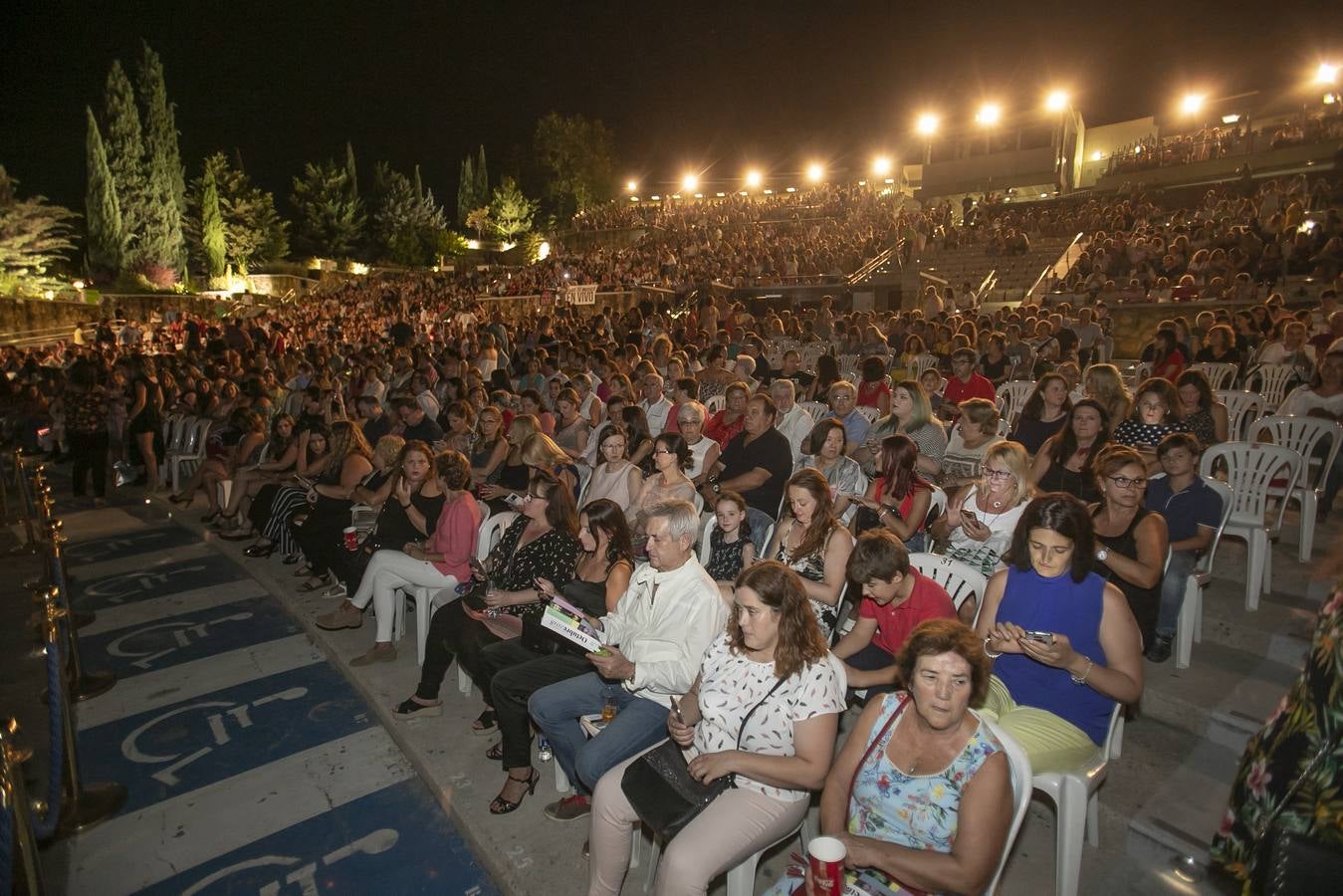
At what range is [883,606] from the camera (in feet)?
10.5

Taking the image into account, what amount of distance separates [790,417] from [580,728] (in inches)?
158

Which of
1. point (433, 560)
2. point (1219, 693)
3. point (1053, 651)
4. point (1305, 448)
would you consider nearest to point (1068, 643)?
point (1053, 651)

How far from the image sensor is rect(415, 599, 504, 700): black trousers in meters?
4.01

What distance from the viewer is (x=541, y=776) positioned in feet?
12.0

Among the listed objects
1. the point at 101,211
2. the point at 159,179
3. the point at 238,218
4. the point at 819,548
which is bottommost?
the point at 819,548

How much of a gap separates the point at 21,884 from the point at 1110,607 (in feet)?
14.9

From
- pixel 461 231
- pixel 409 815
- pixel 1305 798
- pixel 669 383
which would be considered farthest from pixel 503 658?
pixel 461 231

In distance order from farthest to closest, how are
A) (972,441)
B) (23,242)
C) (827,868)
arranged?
(23,242)
(972,441)
(827,868)

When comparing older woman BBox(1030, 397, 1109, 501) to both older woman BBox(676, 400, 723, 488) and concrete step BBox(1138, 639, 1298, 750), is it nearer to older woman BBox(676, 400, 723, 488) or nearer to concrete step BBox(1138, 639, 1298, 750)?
→ concrete step BBox(1138, 639, 1298, 750)

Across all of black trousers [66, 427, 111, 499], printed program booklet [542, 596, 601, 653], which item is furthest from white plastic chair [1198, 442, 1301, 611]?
black trousers [66, 427, 111, 499]

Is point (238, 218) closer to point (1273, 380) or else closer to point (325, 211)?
point (325, 211)

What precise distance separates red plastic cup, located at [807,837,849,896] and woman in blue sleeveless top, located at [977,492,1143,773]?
1109 millimetres

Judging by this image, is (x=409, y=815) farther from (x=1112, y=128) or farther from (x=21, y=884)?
(x=1112, y=128)

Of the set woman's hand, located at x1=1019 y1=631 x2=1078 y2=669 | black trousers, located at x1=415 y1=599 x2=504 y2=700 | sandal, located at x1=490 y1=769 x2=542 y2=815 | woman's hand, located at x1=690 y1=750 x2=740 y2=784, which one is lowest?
sandal, located at x1=490 y1=769 x2=542 y2=815
